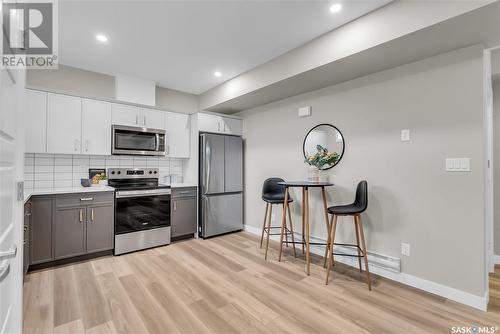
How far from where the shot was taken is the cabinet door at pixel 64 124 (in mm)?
3062

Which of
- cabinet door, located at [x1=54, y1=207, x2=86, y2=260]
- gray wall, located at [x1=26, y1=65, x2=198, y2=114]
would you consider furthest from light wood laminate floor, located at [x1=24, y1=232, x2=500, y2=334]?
gray wall, located at [x1=26, y1=65, x2=198, y2=114]

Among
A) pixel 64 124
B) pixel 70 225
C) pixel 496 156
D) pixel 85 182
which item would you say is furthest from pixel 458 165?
pixel 64 124

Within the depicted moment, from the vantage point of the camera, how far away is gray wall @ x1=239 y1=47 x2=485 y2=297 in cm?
213

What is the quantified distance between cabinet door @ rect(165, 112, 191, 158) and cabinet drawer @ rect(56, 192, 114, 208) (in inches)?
46.1

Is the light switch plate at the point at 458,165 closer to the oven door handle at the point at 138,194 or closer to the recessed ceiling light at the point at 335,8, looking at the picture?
the recessed ceiling light at the point at 335,8

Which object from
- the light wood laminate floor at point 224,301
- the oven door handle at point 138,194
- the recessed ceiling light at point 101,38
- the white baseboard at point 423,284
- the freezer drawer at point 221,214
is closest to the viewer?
the light wood laminate floor at point 224,301

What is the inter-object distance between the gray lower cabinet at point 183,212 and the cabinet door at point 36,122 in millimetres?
1785

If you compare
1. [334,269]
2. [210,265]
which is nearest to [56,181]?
[210,265]

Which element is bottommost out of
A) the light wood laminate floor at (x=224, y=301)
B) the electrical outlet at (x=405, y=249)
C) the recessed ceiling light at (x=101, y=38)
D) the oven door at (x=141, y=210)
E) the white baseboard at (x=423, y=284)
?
the light wood laminate floor at (x=224, y=301)

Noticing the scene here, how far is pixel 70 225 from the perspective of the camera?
2.93m

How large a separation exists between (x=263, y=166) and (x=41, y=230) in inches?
122

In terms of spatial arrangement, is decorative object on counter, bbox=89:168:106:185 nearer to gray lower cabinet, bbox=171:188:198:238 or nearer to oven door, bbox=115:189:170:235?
oven door, bbox=115:189:170:235

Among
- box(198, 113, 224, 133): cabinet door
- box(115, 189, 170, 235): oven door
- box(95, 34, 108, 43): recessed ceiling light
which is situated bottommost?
box(115, 189, 170, 235): oven door

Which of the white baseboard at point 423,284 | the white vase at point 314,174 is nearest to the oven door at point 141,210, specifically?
the white vase at point 314,174
